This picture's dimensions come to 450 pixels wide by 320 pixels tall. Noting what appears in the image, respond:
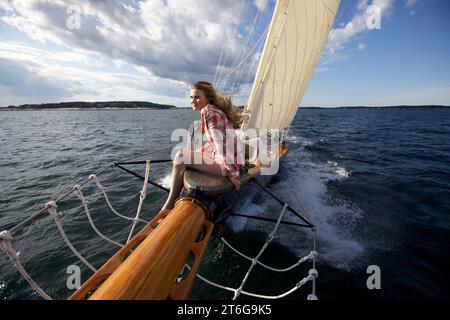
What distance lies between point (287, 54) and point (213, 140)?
421 cm

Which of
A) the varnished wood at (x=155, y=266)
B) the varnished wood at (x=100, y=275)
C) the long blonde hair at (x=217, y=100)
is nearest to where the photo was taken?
the varnished wood at (x=155, y=266)

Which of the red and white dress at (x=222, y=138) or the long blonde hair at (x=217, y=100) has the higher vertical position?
the long blonde hair at (x=217, y=100)

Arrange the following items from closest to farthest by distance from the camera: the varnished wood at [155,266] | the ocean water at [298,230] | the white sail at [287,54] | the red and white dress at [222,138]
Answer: the varnished wood at [155,266] → the red and white dress at [222,138] → the ocean water at [298,230] → the white sail at [287,54]

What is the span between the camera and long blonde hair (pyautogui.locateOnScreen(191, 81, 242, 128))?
2.79 m

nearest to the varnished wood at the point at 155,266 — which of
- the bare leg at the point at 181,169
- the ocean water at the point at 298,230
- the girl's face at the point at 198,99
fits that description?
the bare leg at the point at 181,169

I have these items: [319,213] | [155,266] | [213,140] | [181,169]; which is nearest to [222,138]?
[213,140]

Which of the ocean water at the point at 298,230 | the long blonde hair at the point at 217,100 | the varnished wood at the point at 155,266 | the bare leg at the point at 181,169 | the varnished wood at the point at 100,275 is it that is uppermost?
the long blonde hair at the point at 217,100

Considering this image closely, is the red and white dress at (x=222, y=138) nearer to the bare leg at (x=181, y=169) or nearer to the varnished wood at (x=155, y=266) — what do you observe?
the bare leg at (x=181, y=169)

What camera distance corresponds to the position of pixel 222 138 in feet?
8.91

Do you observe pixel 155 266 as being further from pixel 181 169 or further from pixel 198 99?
pixel 198 99

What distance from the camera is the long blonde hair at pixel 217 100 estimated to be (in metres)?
2.79

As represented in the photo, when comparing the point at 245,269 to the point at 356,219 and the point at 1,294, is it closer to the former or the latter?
the point at 356,219

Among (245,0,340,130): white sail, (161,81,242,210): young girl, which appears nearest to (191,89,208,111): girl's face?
(161,81,242,210): young girl

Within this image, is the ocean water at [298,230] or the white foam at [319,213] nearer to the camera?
the ocean water at [298,230]
